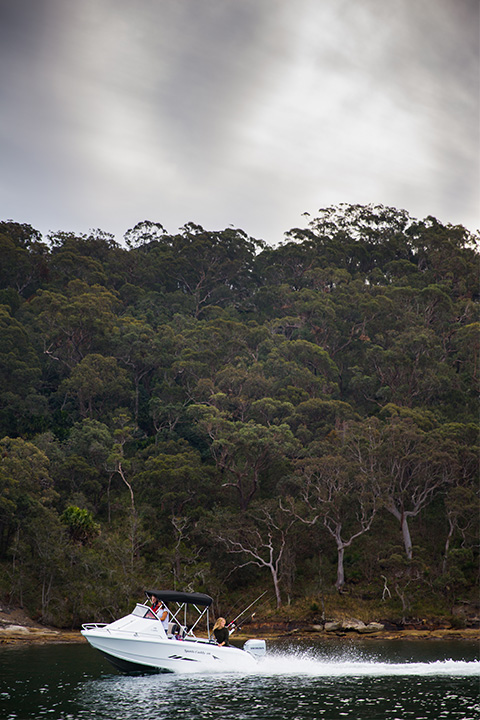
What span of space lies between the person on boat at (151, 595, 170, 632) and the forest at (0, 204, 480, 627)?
20.8m

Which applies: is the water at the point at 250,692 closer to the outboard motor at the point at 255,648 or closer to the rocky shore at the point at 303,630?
the outboard motor at the point at 255,648

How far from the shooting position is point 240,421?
59.5 meters

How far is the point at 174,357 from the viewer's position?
69.6 meters

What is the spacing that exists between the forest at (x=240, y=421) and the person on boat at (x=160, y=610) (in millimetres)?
20823

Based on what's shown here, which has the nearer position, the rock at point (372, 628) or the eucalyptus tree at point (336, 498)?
the rock at point (372, 628)

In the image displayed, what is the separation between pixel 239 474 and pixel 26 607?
60.7 feet

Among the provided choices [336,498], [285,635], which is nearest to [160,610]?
[285,635]

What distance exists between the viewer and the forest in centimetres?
4731

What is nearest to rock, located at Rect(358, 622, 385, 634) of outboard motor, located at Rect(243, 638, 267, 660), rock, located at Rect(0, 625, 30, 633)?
rock, located at Rect(0, 625, 30, 633)

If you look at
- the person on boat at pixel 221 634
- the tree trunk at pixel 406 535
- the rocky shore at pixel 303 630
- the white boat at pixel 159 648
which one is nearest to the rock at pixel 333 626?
the rocky shore at pixel 303 630

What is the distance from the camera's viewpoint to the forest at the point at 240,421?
4731cm

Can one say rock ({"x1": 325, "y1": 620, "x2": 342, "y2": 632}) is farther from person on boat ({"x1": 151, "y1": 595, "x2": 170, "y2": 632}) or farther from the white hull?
person on boat ({"x1": 151, "y1": 595, "x2": 170, "y2": 632})

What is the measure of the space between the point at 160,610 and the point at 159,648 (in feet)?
4.13

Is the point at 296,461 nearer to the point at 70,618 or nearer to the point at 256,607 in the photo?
the point at 256,607
